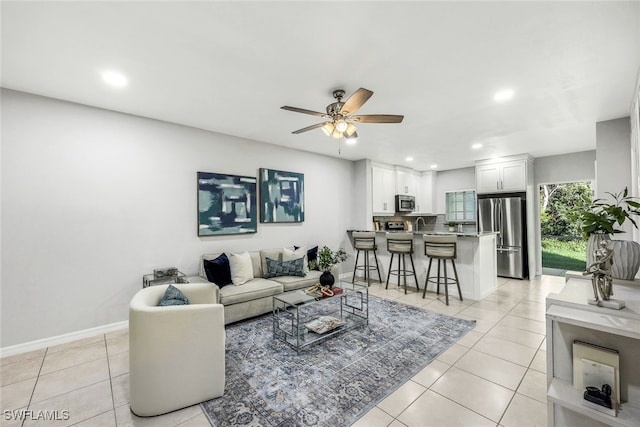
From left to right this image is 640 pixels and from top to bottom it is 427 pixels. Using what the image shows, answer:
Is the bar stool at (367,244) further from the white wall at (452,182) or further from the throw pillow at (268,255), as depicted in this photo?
the white wall at (452,182)

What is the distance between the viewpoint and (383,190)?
6508 millimetres

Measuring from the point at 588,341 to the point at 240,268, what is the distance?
344cm

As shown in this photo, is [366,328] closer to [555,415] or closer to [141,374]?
[555,415]

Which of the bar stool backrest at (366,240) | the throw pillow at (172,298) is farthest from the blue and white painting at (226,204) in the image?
the bar stool backrest at (366,240)

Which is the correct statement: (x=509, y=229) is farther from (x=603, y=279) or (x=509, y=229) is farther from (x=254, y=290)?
(x=254, y=290)

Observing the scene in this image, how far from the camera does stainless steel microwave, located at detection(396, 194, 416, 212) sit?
269 inches

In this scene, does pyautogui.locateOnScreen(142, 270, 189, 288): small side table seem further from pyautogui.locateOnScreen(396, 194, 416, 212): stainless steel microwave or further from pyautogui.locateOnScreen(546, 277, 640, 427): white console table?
pyautogui.locateOnScreen(396, 194, 416, 212): stainless steel microwave

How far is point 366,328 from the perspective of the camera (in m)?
3.25

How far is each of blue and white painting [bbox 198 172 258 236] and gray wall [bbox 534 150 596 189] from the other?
6245 millimetres

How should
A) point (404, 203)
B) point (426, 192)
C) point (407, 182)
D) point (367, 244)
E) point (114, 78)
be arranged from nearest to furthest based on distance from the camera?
point (114, 78)
point (367, 244)
point (404, 203)
point (407, 182)
point (426, 192)

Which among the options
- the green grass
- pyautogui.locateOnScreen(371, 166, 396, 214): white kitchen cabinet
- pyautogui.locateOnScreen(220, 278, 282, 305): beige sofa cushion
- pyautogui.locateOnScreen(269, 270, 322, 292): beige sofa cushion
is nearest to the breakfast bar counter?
pyautogui.locateOnScreen(371, 166, 396, 214): white kitchen cabinet

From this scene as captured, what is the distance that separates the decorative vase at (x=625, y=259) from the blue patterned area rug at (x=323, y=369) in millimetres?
1600

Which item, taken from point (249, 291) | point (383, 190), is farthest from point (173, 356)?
point (383, 190)

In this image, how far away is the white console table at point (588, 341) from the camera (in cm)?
116
